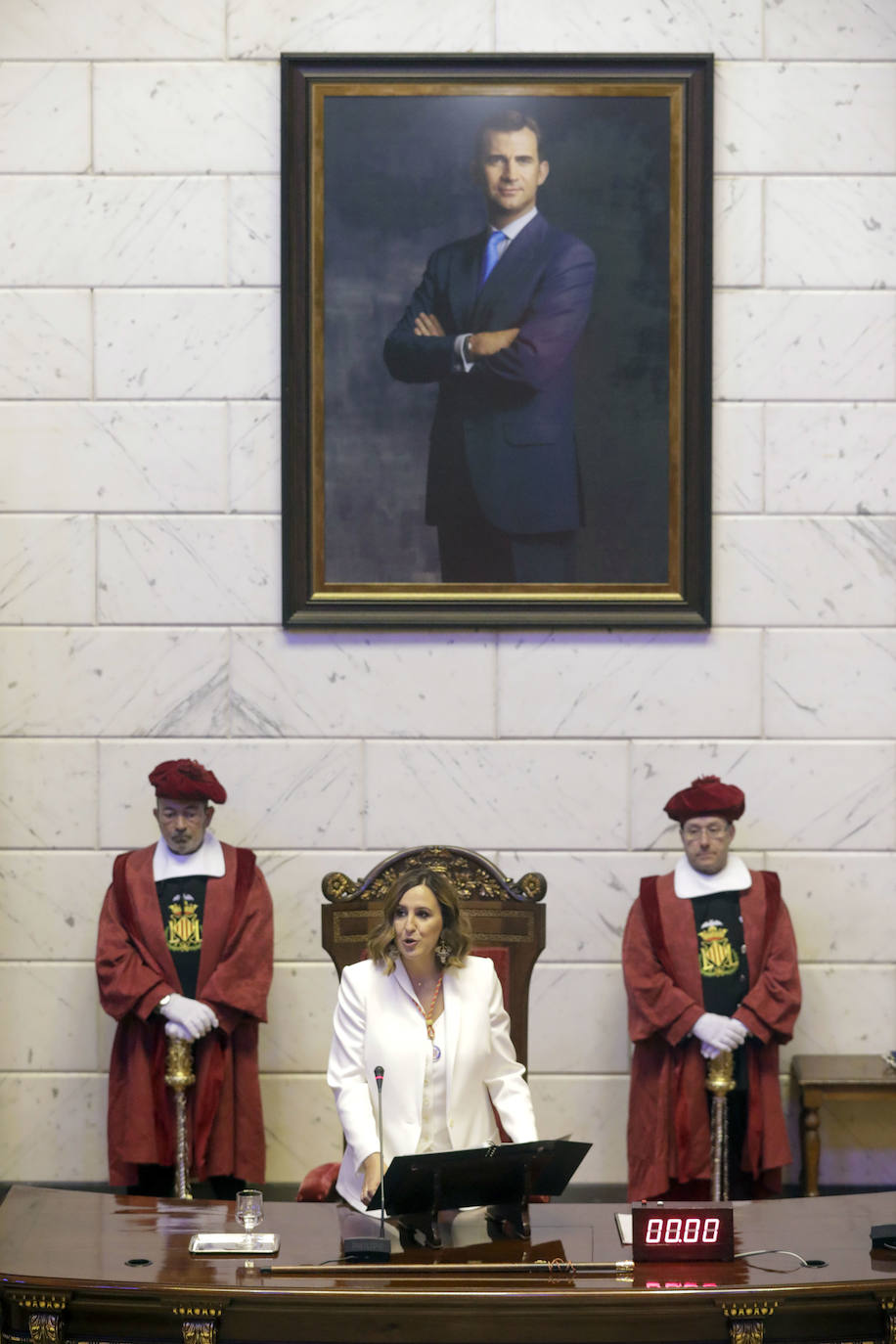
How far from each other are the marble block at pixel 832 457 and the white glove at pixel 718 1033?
72.3 inches

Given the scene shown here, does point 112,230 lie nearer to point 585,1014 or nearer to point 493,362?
point 493,362

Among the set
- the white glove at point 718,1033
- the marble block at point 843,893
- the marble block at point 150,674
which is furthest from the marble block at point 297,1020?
the marble block at point 843,893

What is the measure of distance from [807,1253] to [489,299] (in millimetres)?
3465

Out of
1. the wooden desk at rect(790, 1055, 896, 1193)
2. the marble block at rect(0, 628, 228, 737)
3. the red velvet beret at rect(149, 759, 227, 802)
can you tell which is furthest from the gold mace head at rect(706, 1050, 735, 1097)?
the marble block at rect(0, 628, 228, 737)

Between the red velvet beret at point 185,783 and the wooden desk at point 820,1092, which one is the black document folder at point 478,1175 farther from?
the wooden desk at point 820,1092

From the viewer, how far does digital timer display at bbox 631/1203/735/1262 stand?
3.15m

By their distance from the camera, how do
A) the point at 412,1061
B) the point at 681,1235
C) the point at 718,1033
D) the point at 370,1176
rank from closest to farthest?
the point at 681,1235 < the point at 370,1176 < the point at 412,1061 < the point at 718,1033

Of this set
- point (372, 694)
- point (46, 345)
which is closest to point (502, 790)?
point (372, 694)

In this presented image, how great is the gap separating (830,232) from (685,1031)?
2.81 meters

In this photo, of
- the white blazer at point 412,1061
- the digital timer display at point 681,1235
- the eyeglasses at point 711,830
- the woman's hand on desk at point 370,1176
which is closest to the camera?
the digital timer display at point 681,1235

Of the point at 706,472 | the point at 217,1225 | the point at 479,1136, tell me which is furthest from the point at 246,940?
the point at 706,472

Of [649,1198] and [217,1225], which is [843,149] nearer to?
[649,1198]

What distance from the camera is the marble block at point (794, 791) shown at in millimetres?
5512

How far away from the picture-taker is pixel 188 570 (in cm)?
553
